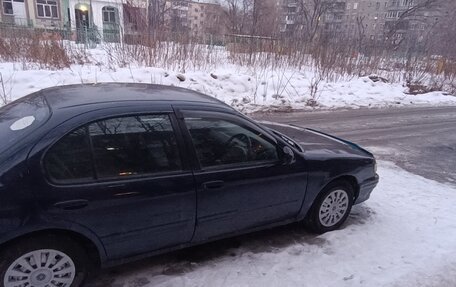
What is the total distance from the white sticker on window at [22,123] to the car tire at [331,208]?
2.88 metres

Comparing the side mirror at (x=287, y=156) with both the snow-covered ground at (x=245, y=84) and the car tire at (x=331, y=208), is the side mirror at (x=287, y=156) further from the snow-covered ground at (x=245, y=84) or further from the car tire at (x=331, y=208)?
the snow-covered ground at (x=245, y=84)

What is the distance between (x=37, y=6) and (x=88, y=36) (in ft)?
97.2

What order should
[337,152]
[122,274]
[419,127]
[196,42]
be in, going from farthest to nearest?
[196,42], [419,127], [337,152], [122,274]

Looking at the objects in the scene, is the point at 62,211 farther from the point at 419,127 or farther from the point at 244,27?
the point at 244,27

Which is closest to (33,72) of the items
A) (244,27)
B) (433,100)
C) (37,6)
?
(433,100)

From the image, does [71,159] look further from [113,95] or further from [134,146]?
[113,95]

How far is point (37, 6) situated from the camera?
40812mm

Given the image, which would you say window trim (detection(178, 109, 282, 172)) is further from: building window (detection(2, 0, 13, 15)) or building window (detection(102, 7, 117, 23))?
building window (detection(2, 0, 13, 15))

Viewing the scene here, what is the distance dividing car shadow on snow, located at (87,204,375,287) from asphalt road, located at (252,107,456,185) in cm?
116

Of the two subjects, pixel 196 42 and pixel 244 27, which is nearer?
pixel 196 42

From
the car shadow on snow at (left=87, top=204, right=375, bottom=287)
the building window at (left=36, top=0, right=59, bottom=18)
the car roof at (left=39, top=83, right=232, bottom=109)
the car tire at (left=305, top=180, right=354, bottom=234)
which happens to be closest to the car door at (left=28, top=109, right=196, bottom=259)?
the car roof at (left=39, top=83, right=232, bottom=109)

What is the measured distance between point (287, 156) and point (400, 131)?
7.41 metres

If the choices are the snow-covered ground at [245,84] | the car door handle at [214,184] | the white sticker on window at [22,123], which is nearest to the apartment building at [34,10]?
the snow-covered ground at [245,84]

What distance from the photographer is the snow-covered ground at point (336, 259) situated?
120 inches
